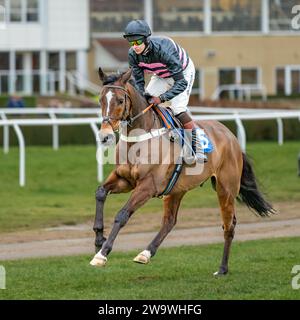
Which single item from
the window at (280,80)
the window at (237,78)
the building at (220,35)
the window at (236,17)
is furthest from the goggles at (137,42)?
the window at (280,80)

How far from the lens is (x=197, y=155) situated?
30.7 ft

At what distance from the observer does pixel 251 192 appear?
1020 cm

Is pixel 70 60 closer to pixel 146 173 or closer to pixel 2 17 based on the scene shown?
pixel 2 17

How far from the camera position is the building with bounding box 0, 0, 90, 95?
37.0m

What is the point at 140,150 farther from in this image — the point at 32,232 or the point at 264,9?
the point at 264,9

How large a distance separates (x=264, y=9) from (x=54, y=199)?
26269 millimetres

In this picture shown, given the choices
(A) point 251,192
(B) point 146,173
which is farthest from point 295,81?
(B) point 146,173

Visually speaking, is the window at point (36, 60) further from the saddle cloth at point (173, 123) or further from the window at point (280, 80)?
the saddle cloth at point (173, 123)

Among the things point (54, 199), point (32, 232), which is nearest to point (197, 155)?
point (32, 232)

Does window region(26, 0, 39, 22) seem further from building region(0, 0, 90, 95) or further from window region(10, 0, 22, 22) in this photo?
window region(10, 0, 22, 22)

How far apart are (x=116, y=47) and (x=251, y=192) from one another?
29097 millimetres

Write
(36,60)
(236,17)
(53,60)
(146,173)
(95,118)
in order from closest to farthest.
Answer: (146,173) < (95,118) < (36,60) < (53,60) < (236,17)

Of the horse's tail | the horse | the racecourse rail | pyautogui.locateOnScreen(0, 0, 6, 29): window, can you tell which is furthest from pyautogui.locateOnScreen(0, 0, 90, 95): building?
the horse

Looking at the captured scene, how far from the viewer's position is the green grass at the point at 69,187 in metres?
14.0
